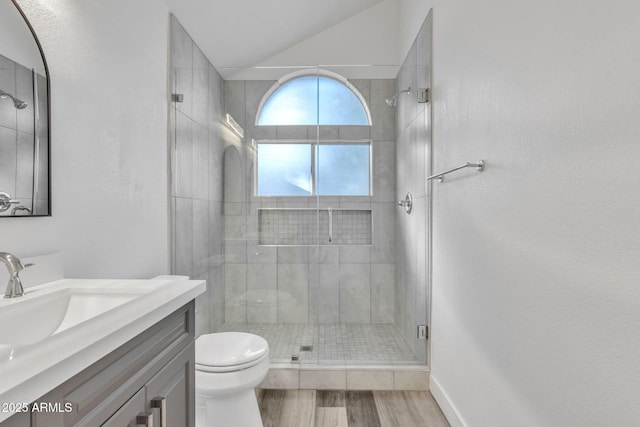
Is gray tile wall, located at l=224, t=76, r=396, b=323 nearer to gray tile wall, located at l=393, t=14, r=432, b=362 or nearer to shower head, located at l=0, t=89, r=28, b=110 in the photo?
gray tile wall, located at l=393, t=14, r=432, b=362

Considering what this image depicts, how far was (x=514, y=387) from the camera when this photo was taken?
1224 millimetres

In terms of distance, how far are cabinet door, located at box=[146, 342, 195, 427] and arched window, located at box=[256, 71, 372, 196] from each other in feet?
4.80

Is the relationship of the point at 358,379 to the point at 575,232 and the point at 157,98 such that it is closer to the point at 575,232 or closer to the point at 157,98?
the point at 575,232

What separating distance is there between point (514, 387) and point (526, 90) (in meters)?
1.02

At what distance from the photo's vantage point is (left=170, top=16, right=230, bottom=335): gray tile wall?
2227mm

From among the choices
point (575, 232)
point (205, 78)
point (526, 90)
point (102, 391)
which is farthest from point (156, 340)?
point (205, 78)

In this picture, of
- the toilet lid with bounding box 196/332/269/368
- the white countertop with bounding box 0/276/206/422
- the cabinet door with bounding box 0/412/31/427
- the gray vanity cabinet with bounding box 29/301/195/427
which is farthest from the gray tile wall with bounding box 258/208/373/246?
the cabinet door with bounding box 0/412/31/427

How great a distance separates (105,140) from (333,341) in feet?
6.12

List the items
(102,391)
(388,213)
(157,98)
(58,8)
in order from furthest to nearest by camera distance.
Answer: (388,213) < (157,98) < (58,8) < (102,391)

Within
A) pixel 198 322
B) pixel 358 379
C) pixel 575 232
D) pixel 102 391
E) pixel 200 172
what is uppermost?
pixel 200 172

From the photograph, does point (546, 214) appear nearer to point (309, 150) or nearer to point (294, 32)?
point (309, 150)

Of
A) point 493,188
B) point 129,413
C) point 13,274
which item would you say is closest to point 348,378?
point 493,188

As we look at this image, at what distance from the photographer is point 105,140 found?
1537 mm

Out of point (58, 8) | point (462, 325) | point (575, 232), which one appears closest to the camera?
point (575, 232)
